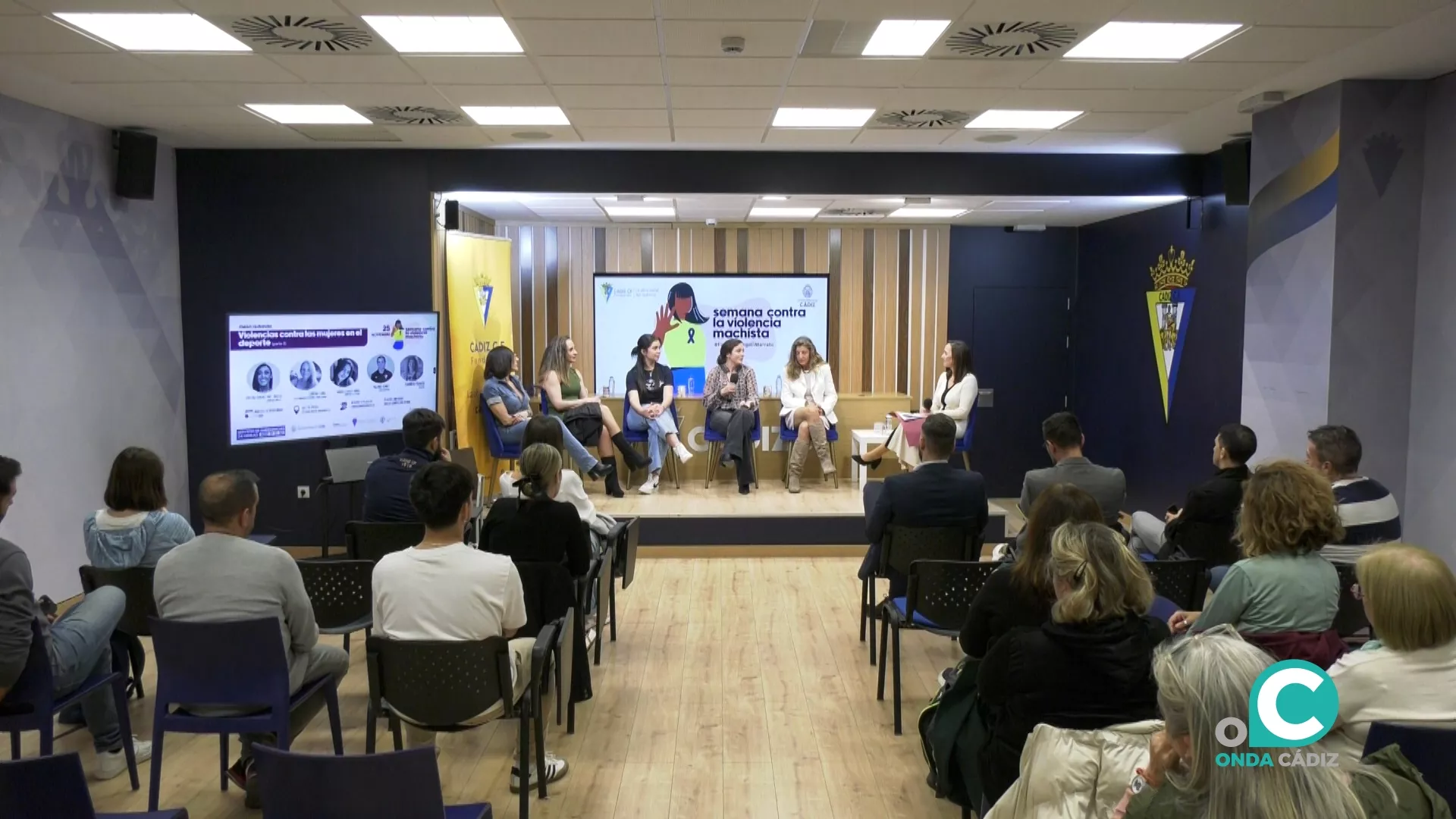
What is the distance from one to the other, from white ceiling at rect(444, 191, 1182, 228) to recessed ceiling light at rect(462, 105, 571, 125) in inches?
52.2

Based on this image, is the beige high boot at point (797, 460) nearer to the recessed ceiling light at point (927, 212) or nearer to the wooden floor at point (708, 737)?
the recessed ceiling light at point (927, 212)

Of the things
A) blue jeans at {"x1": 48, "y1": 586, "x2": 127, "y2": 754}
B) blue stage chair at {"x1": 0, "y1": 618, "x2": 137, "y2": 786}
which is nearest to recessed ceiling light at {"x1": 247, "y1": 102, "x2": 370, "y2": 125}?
blue jeans at {"x1": 48, "y1": 586, "x2": 127, "y2": 754}

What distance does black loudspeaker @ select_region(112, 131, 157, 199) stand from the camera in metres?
6.22

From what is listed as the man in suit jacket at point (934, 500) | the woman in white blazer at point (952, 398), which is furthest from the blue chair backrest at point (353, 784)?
the woman in white blazer at point (952, 398)

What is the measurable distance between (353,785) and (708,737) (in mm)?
2273

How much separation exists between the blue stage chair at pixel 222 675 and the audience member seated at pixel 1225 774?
246cm

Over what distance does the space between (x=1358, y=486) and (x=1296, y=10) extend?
1907 mm

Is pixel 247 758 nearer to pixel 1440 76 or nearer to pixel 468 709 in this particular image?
pixel 468 709

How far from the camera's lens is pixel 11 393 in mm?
5316

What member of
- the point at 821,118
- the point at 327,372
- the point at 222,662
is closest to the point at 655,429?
the point at 327,372

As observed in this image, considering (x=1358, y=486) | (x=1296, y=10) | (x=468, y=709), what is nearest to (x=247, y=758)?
(x=468, y=709)

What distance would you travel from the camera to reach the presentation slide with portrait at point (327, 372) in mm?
6031

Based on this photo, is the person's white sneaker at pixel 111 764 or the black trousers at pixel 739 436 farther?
the black trousers at pixel 739 436

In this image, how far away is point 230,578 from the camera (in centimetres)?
307
